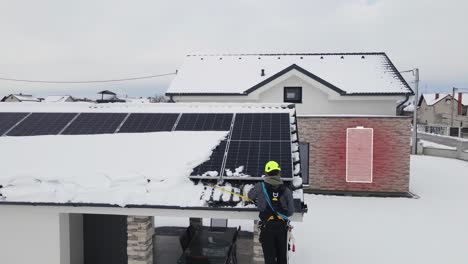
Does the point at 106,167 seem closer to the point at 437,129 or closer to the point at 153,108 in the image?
the point at 153,108

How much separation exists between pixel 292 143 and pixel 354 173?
1089cm

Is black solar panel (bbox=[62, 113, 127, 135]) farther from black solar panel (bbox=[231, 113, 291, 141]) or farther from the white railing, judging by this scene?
the white railing

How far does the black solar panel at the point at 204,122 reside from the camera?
9.23 meters

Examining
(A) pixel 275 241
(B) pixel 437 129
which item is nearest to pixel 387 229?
(A) pixel 275 241

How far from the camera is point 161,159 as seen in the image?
7680mm

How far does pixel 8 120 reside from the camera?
33.3ft

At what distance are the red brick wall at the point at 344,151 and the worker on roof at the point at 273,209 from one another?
12.0 metres

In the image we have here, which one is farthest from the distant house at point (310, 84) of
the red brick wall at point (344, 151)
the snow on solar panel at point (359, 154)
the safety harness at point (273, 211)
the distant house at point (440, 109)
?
the distant house at point (440, 109)

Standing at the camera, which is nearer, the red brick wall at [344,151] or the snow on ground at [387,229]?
the snow on ground at [387,229]

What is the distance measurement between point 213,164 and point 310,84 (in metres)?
14.2

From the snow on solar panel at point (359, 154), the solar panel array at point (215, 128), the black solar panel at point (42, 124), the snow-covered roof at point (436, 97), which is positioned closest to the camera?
the solar panel array at point (215, 128)

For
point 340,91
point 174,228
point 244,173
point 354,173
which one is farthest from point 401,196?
point 244,173

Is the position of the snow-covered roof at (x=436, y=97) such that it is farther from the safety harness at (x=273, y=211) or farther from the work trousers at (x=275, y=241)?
the safety harness at (x=273, y=211)

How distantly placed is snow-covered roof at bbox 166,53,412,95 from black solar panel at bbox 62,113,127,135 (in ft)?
35.7
